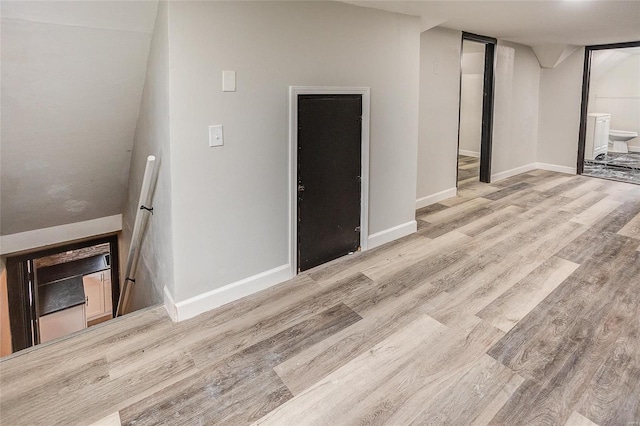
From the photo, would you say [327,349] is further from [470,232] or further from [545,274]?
[470,232]

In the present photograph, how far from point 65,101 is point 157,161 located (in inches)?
29.2

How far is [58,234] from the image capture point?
4.02 meters

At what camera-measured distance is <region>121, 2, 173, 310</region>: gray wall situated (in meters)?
2.52

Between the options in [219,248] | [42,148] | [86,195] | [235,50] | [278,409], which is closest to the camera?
[278,409]

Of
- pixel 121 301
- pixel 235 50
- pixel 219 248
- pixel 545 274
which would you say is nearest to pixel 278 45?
pixel 235 50

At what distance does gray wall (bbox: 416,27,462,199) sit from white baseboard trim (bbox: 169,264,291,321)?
266 centimetres

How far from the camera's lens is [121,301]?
421 cm

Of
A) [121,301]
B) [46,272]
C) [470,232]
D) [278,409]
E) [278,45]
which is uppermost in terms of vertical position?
[278,45]

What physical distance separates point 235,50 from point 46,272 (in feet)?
18.7

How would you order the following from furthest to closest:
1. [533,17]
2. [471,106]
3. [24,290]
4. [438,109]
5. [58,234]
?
[471,106] → [438,109] → [24,290] → [533,17] → [58,234]

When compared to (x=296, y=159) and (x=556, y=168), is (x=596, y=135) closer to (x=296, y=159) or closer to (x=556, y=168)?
(x=556, y=168)

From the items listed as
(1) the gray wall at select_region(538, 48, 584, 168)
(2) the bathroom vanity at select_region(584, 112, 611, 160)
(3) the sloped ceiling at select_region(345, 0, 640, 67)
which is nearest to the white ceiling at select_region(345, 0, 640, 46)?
(3) the sloped ceiling at select_region(345, 0, 640, 67)

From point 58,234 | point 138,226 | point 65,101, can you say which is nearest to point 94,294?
point 58,234

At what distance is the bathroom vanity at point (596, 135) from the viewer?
26.4 feet
